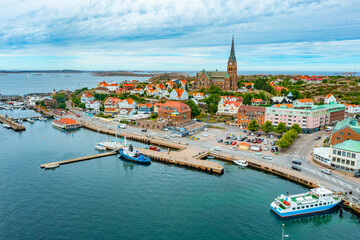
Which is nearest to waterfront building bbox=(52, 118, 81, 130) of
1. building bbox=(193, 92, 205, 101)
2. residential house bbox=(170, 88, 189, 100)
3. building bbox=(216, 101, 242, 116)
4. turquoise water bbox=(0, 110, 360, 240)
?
turquoise water bbox=(0, 110, 360, 240)

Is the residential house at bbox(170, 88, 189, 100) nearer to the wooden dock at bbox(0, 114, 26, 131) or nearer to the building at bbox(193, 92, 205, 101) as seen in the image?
the building at bbox(193, 92, 205, 101)

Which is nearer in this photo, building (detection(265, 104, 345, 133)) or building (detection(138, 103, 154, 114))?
building (detection(265, 104, 345, 133))

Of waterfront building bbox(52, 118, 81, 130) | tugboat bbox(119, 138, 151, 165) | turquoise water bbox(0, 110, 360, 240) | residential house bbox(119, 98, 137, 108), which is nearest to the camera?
turquoise water bbox(0, 110, 360, 240)

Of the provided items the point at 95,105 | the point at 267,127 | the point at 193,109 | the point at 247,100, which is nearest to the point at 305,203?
the point at 267,127

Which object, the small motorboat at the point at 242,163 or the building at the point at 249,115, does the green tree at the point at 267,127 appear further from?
the small motorboat at the point at 242,163

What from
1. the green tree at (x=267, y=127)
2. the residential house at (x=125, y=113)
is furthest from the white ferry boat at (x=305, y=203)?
the residential house at (x=125, y=113)

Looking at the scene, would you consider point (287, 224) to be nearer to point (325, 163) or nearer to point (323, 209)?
point (323, 209)

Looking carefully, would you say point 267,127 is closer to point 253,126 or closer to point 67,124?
point 253,126
